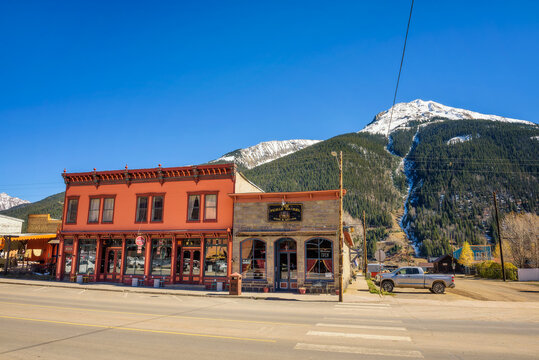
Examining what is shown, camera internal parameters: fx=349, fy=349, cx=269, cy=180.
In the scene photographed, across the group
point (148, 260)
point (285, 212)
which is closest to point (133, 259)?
point (148, 260)

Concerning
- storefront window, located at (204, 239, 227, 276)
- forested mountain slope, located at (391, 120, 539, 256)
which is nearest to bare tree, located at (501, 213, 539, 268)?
storefront window, located at (204, 239, 227, 276)

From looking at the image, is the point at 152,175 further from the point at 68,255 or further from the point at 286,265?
the point at 286,265

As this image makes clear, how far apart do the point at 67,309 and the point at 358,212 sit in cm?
15987

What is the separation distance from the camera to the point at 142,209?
29.0m

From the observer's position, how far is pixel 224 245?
2627 cm

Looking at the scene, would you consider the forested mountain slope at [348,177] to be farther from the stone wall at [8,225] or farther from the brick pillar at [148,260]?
the brick pillar at [148,260]

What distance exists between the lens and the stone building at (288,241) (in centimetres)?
2375

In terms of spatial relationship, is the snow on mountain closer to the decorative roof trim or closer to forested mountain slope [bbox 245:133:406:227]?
forested mountain slope [bbox 245:133:406:227]

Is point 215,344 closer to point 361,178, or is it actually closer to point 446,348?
point 446,348

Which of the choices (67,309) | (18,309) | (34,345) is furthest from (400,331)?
(18,309)

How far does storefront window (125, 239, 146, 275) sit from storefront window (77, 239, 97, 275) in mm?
3369

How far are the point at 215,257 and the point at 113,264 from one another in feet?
30.6

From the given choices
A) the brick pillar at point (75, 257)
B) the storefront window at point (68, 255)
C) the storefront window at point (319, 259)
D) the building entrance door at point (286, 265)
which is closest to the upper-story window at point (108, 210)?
the brick pillar at point (75, 257)

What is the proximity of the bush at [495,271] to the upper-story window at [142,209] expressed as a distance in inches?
1743
